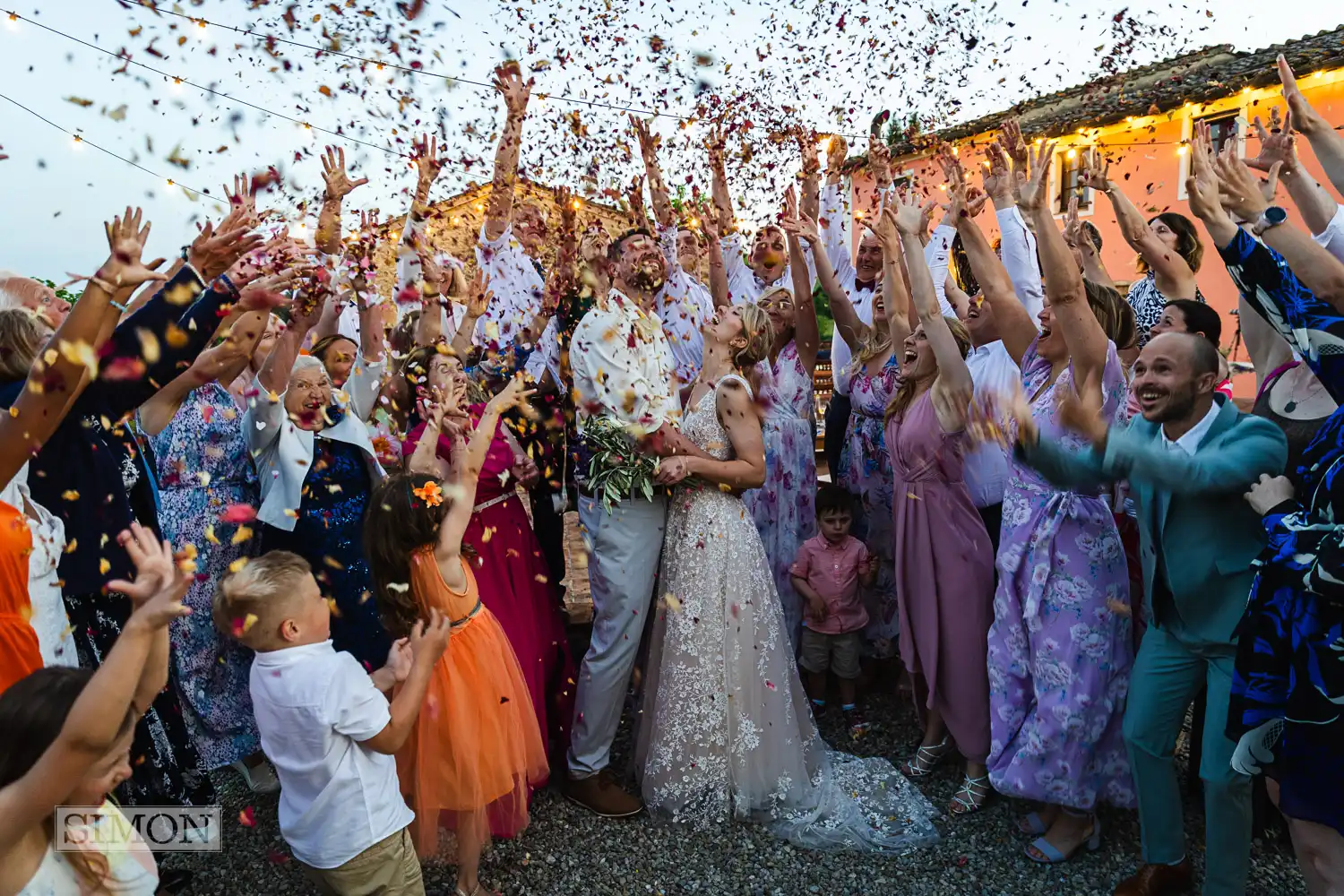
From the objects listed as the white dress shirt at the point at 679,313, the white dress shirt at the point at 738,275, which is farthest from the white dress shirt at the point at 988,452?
the white dress shirt at the point at 738,275

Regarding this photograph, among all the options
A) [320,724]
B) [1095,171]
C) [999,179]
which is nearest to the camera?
[320,724]

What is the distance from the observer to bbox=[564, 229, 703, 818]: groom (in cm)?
360

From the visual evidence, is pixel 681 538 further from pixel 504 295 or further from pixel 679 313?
pixel 504 295

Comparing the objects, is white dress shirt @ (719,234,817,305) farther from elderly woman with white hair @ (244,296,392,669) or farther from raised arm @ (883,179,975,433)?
elderly woman with white hair @ (244,296,392,669)

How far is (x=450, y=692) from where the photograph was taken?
291 cm

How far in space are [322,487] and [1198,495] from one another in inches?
136

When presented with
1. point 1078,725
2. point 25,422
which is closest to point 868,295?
point 1078,725

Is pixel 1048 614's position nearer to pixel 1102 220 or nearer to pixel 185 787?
pixel 185 787

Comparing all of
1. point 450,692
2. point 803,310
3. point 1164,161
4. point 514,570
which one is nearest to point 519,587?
point 514,570

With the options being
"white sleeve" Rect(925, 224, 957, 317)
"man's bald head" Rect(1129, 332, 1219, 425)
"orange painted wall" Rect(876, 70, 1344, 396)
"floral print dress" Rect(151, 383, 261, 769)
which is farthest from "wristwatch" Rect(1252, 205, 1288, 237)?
"orange painted wall" Rect(876, 70, 1344, 396)

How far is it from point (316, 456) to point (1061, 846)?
354 cm

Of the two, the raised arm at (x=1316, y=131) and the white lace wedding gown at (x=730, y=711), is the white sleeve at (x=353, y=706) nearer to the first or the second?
the white lace wedding gown at (x=730, y=711)

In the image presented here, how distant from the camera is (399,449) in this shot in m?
4.14

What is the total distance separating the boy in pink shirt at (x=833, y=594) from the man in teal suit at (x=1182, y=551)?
64.3 inches
